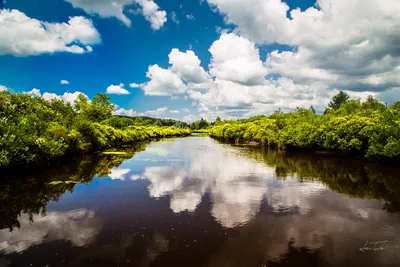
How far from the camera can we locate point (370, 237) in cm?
1143

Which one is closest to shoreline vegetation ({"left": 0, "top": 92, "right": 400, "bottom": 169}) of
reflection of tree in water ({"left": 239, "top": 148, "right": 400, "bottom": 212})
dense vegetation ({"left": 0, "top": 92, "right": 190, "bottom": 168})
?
dense vegetation ({"left": 0, "top": 92, "right": 190, "bottom": 168})

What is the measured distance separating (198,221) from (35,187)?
14.3 metres

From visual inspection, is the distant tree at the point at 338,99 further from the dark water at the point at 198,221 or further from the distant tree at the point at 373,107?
the dark water at the point at 198,221

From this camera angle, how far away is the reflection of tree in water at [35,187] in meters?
14.6

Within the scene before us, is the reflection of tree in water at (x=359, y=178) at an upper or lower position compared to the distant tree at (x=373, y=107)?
lower

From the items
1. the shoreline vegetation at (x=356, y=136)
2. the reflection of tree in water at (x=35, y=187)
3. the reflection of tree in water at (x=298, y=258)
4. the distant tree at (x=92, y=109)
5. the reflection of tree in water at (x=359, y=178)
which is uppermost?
the distant tree at (x=92, y=109)

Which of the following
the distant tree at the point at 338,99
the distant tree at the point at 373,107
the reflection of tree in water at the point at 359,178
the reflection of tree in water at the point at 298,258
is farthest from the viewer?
the distant tree at the point at 338,99

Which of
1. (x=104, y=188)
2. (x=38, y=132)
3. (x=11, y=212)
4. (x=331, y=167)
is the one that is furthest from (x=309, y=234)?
(x=38, y=132)

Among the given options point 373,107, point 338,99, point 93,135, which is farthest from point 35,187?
point 338,99

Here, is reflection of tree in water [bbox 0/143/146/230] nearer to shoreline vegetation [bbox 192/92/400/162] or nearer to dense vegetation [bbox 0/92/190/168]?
dense vegetation [bbox 0/92/190/168]

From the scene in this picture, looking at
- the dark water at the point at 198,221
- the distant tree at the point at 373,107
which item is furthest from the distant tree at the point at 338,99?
the dark water at the point at 198,221

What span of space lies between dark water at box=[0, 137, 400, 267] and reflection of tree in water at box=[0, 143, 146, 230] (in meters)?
0.07

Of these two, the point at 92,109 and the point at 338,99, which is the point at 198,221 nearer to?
the point at 92,109

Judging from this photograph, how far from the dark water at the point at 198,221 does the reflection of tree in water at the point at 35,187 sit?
0.07m
